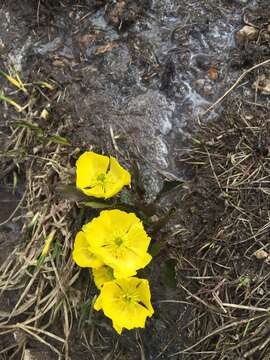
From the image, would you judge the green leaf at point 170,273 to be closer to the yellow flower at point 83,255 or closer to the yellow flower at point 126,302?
the yellow flower at point 126,302

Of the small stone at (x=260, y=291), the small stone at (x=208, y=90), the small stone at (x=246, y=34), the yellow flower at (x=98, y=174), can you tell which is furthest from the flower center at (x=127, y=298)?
the small stone at (x=246, y=34)

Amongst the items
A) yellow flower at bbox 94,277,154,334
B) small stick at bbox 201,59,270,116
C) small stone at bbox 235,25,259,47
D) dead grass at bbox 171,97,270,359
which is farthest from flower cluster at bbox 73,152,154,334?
small stone at bbox 235,25,259,47

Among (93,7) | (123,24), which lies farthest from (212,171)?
(93,7)

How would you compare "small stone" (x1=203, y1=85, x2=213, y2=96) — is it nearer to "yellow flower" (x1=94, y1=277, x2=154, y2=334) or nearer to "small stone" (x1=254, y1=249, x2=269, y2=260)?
"small stone" (x1=254, y1=249, x2=269, y2=260)

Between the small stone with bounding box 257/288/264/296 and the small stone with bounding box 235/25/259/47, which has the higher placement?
the small stone with bounding box 235/25/259/47

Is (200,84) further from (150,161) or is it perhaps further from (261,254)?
(261,254)

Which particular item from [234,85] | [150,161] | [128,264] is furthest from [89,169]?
[234,85]

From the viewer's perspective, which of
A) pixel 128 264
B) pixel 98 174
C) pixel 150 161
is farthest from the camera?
pixel 150 161
